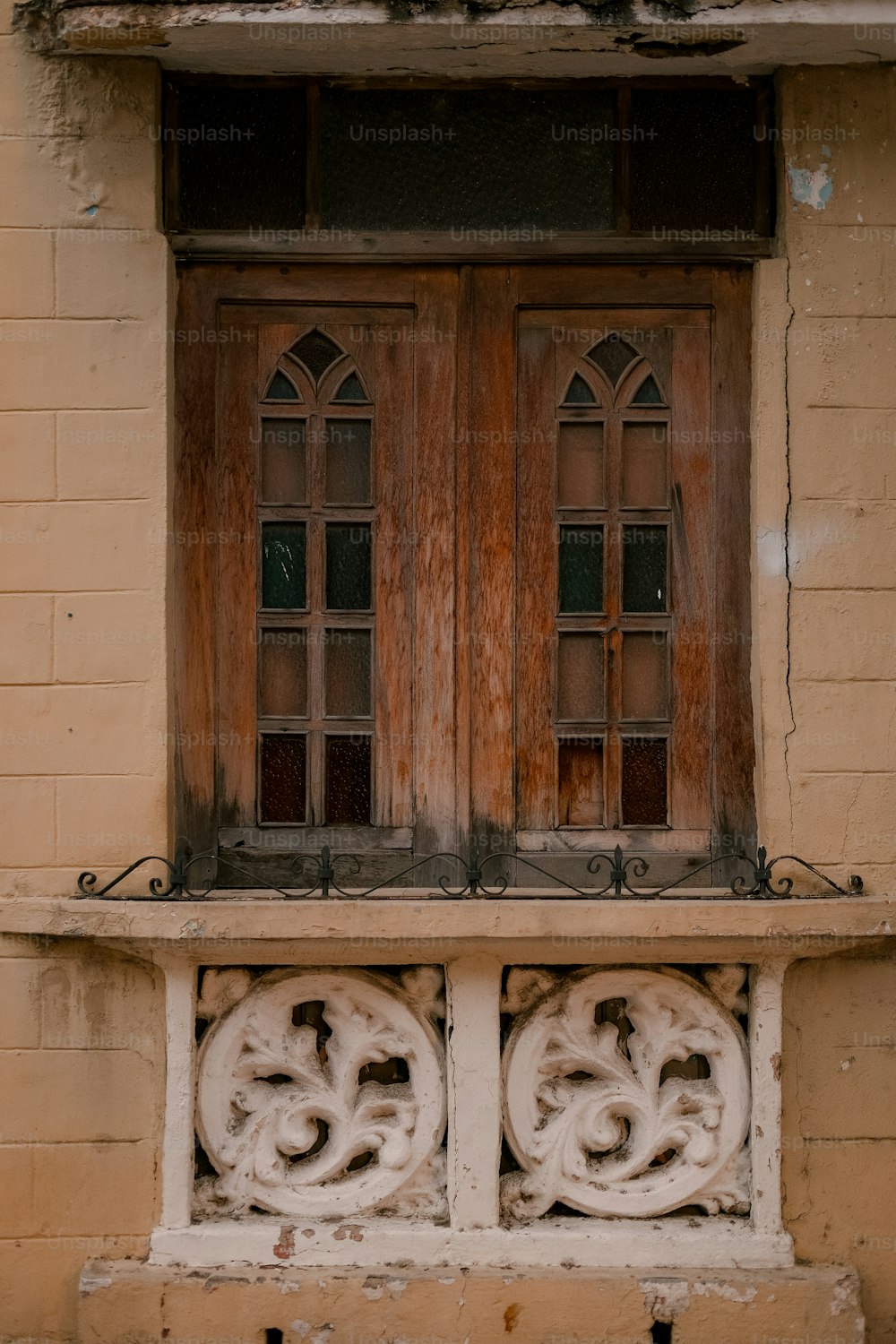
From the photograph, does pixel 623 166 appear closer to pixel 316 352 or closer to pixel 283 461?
pixel 316 352

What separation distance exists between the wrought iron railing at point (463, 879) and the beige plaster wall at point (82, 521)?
0.46 feet

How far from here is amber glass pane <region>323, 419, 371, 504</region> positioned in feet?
13.5

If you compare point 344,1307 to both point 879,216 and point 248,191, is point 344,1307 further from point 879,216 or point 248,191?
point 879,216

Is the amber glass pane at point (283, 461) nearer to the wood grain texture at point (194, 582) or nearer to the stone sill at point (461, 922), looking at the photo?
the wood grain texture at point (194, 582)

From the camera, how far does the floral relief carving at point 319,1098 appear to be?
3912 millimetres

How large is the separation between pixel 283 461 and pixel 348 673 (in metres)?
0.72

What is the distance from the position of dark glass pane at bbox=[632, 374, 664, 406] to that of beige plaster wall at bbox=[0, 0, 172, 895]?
151cm

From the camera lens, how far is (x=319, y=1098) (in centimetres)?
393

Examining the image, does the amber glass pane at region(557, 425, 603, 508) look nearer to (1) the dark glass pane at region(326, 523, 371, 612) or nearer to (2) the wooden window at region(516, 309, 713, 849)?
(2) the wooden window at region(516, 309, 713, 849)

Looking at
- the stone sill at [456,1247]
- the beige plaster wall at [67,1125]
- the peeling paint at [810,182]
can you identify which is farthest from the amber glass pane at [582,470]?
the stone sill at [456,1247]

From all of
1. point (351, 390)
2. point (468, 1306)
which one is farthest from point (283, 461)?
point (468, 1306)

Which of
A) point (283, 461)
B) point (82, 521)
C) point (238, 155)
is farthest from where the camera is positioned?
point (283, 461)

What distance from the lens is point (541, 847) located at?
4117 mm

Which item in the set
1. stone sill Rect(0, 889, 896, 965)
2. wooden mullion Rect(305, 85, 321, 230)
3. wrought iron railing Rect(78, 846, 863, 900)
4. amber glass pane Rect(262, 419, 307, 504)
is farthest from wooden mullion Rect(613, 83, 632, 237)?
stone sill Rect(0, 889, 896, 965)
